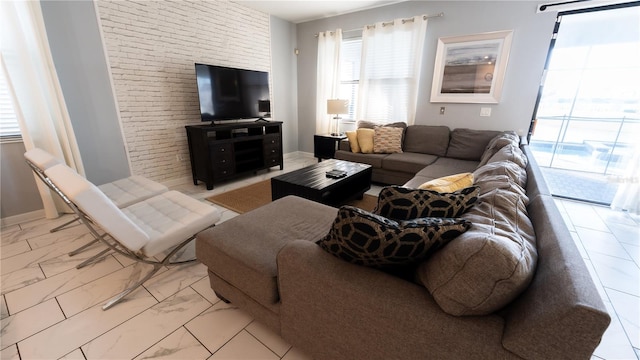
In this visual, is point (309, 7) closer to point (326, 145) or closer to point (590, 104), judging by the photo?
point (326, 145)

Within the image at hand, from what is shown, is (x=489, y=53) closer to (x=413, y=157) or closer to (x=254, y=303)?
(x=413, y=157)

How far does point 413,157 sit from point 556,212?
254cm

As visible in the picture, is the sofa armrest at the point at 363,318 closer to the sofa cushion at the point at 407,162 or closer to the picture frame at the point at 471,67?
the sofa cushion at the point at 407,162

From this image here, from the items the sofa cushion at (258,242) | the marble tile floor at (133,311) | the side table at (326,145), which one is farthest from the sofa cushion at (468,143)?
the sofa cushion at (258,242)

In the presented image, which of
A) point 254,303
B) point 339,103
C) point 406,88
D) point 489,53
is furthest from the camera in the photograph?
point 339,103

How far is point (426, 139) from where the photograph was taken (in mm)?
3793

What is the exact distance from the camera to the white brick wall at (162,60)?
296 centimetres

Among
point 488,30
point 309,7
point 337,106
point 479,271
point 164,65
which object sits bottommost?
point 479,271

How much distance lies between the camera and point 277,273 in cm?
118

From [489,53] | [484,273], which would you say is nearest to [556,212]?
[484,273]

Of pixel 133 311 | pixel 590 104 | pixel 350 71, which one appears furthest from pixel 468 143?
pixel 133 311

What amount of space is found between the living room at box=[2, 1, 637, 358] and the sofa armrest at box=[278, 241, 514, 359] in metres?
3.12

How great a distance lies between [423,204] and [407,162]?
243 cm

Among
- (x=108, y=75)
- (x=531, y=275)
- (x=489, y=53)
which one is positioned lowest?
(x=531, y=275)
